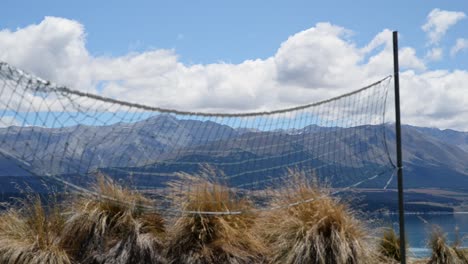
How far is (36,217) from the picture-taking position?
7.44 meters

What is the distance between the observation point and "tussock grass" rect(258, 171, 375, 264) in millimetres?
6707

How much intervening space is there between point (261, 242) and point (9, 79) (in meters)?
3.28

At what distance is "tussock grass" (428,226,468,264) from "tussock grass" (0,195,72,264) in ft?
14.2

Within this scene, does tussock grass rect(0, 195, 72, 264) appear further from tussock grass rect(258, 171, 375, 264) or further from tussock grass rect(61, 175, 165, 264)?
tussock grass rect(258, 171, 375, 264)

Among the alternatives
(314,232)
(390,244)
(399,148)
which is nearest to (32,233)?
(314,232)

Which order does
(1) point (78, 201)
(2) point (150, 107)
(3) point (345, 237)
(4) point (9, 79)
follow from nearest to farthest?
(4) point (9, 79)
(2) point (150, 107)
(3) point (345, 237)
(1) point (78, 201)

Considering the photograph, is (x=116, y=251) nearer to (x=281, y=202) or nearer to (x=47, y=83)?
(x=281, y=202)

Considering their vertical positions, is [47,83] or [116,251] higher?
[47,83]

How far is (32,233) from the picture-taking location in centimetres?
710

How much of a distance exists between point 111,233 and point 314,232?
7.31ft

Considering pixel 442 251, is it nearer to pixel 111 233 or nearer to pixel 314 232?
pixel 314 232

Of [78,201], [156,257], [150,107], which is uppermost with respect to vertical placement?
[150,107]

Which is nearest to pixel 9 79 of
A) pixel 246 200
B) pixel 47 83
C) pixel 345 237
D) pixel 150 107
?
pixel 47 83

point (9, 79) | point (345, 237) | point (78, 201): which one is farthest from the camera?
point (78, 201)
